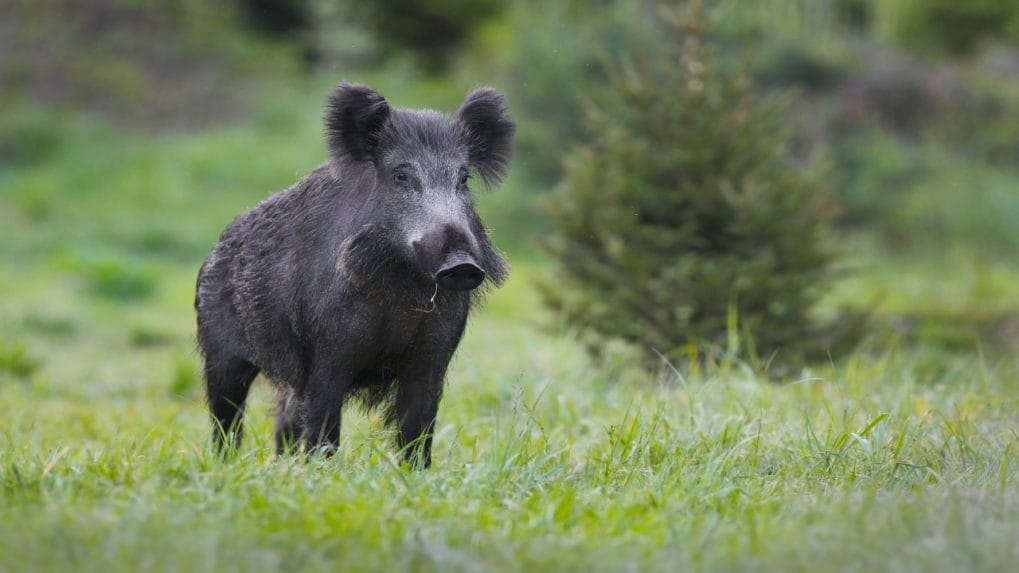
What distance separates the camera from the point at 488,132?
17.6 ft

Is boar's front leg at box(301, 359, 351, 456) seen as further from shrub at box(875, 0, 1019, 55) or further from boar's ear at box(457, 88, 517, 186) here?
shrub at box(875, 0, 1019, 55)

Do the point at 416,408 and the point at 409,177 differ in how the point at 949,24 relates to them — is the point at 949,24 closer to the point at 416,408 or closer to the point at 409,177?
the point at 409,177

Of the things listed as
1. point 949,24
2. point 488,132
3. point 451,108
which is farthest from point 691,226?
point 949,24

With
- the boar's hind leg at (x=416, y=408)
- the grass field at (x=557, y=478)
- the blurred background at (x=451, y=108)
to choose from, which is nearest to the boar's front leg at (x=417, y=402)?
the boar's hind leg at (x=416, y=408)

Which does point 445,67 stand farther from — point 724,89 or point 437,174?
point 437,174

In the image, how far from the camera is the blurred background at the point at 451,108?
15.0 metres

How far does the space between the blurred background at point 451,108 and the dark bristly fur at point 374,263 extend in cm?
731

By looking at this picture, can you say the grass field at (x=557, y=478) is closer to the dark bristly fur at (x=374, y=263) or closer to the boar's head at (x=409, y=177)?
the dark bristly fur at (x=374, y=263)

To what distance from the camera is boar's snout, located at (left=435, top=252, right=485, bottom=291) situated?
439 centimetres

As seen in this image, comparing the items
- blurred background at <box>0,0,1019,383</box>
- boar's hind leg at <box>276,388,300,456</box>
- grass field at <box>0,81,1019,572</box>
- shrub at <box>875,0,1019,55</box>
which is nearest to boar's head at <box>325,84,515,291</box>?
grass field at <box>0,81,1019,572</box>

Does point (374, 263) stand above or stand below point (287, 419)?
above

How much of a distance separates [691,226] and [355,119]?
381 cm

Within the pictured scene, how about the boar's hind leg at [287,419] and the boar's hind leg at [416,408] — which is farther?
the boar's hind leg at [287,419]

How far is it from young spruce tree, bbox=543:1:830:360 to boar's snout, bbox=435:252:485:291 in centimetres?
381
